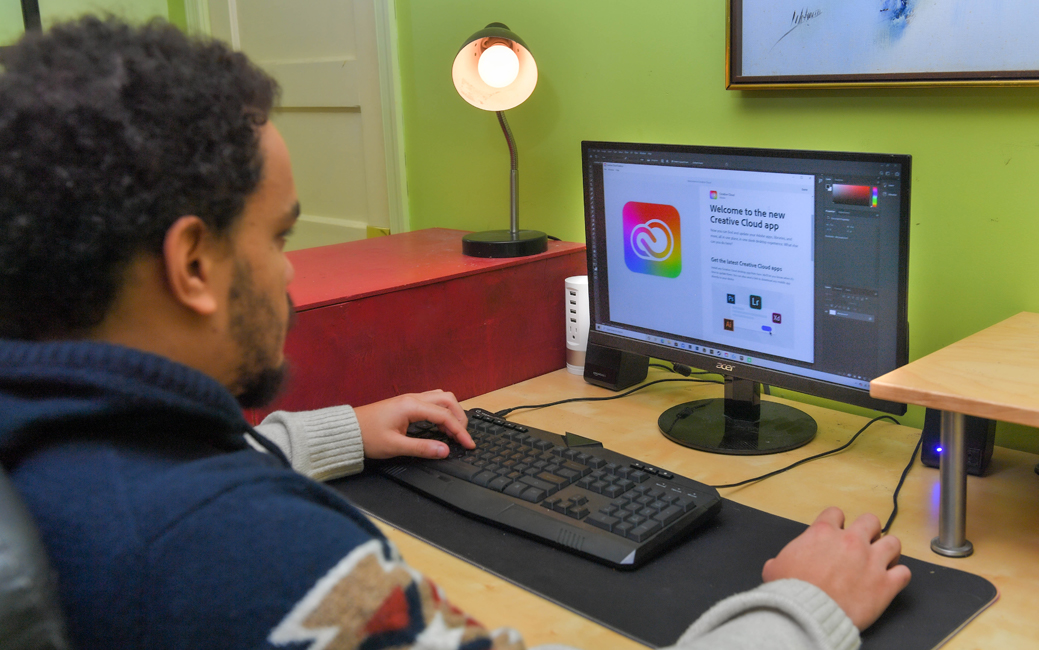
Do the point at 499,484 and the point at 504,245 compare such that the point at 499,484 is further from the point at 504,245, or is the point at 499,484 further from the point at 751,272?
the point at 504,245

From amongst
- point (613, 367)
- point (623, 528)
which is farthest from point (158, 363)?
point (613, 367)

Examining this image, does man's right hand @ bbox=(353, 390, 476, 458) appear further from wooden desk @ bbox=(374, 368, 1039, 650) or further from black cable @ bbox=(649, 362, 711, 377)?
black cable @ bbox=(649, 362, 711, 377)

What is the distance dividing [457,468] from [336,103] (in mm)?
1395

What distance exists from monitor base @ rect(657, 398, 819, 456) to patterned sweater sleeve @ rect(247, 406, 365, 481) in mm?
455

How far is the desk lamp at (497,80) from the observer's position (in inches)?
61.3

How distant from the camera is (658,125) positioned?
1543 millimetres

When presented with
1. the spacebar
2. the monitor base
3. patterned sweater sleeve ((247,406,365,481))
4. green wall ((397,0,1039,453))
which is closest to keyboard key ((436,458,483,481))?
the spacebar

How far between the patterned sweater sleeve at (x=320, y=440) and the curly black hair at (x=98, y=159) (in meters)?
0.53

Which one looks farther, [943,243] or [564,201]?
[564,201]

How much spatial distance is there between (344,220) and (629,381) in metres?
1.12

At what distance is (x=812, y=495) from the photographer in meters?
1.08

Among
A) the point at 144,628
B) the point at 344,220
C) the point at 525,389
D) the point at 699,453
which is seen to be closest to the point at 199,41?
the point at 144,628

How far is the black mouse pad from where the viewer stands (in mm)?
804

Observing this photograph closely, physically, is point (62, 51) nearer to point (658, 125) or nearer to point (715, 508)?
point (715, 508)
